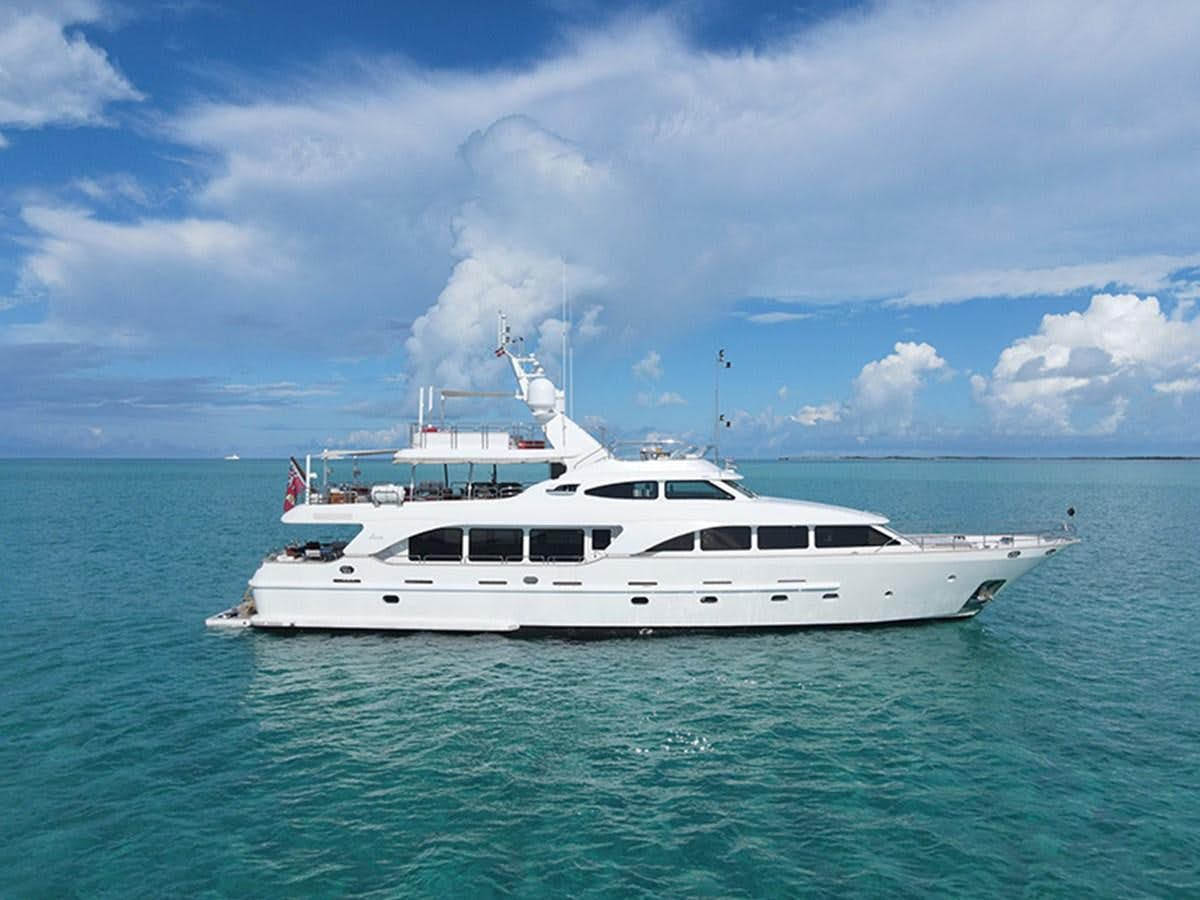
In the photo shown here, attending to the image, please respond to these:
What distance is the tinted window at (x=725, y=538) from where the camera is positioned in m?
18.6

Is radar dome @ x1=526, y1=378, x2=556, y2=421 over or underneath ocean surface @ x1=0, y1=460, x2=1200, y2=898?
over

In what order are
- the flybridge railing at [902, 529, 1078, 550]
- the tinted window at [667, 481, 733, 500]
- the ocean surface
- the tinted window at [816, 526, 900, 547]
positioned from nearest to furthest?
the ocean surface → the tinted window at [816, 526, 900, 547] → the flybridge railing at [902, 529, 1078, 550] → the tinted window at [667, 481, 733, 500]

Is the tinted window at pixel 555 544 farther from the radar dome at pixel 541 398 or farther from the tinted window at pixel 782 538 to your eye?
the tinted window at pixel 782 538

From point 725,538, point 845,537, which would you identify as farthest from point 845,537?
point 725,538

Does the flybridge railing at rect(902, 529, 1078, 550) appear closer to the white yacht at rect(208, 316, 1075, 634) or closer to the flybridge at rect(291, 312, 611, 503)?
the white yacht at rect(208, 316, 1075, 634)

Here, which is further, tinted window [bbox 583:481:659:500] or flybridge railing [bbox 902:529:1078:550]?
tinted window [bbox 583:481:659:500]

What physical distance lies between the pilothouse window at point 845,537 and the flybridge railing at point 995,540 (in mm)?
1193

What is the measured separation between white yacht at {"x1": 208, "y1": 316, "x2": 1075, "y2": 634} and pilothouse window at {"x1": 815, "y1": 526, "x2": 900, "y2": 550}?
0.03 m

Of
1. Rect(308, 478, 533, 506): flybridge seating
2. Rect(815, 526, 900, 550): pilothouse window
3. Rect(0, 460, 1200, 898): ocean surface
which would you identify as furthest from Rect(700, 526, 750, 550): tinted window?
Rect(308, 478, 533, 506): flybridge seating

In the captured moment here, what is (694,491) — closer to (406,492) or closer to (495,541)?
(495,541)

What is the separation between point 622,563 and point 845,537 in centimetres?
601

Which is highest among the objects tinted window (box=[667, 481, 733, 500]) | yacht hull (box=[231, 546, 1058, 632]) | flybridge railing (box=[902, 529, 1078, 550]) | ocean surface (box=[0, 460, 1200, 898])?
tinted window (box=[667, 481, 733, 500])

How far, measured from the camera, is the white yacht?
1823cm

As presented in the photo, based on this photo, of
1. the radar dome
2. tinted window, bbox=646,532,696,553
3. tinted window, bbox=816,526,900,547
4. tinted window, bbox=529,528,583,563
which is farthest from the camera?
the radar dome
